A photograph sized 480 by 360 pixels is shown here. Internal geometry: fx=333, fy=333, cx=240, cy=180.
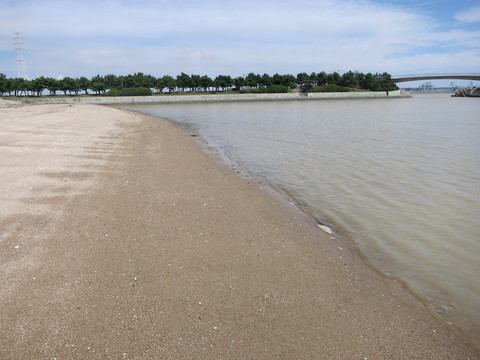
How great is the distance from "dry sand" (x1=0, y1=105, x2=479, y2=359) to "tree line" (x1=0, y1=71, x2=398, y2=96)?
110m

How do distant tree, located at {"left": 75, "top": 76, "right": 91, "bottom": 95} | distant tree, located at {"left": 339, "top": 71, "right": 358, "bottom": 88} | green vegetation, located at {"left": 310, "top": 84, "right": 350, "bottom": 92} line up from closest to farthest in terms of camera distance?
1. distant tree, located at {"left": 75, "top": 76, "right": 91, "bottom": 95}
2. green vegetation, located at {"left": 310, "top": 84, "right": 350, "bottom": 92}
3. distant tree, located at {"left": 339, "top": 71, "right": 358, "bottom": 88}

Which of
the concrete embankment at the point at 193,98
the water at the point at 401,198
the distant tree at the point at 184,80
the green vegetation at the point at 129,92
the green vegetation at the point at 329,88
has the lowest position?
the water at the point at 401,198

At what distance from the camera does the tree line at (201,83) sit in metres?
101

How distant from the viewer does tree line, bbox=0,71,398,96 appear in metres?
101

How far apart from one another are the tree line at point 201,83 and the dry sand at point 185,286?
11028cm

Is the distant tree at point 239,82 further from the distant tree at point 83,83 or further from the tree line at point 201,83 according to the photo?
the distant tree at point 83,83

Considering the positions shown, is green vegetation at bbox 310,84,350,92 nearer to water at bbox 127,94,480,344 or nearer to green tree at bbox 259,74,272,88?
green tree at bbox 259,74,272,88

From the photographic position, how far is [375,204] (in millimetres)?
9562

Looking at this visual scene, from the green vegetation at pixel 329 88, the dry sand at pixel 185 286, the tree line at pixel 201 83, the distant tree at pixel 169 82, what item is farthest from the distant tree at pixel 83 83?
the dry sand at pixel 185 286

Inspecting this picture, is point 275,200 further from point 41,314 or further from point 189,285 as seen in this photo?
point 41,314

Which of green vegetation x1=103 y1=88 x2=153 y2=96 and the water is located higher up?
green vegetation x1=103 y1=88 x2=153 y2=96

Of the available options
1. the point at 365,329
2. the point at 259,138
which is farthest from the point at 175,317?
the point at 259,138

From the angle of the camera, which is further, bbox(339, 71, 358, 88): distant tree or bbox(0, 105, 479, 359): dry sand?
bbox(339, 71, 358, 88): distant tree

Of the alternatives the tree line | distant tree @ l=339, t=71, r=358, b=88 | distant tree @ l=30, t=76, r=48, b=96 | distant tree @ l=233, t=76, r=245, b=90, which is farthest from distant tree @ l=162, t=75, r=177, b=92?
distant tree @ l=339, t=71, r=358, b=88
